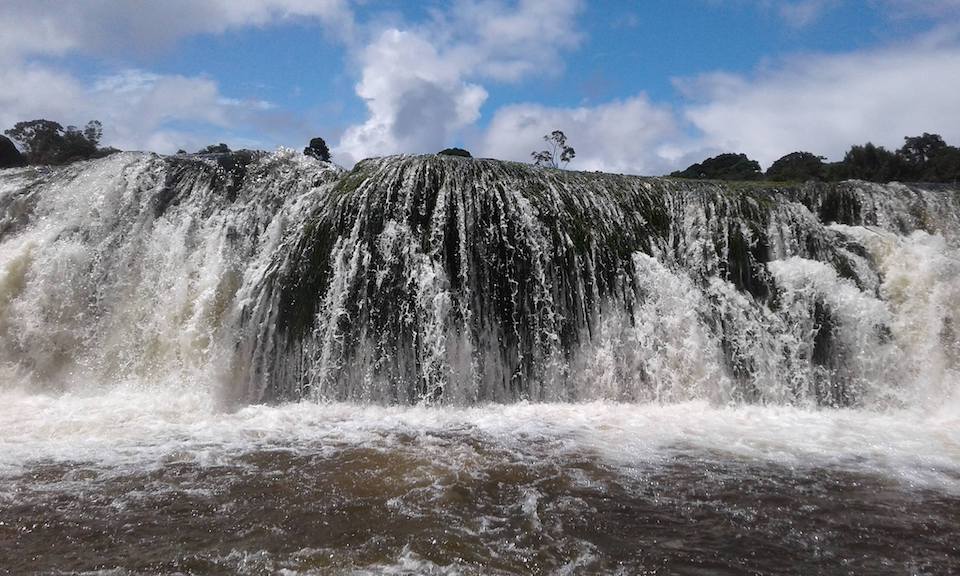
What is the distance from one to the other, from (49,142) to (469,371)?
75.5 feet

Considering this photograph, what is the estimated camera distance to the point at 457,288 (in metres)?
9.33

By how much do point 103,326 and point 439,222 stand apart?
199 inches

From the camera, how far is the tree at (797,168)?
20.4 meters

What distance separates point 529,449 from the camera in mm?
6551

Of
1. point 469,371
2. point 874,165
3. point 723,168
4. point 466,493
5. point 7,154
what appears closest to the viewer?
point 466,493

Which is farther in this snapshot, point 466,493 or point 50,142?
point 50,142

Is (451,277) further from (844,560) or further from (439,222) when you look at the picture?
(844,560)

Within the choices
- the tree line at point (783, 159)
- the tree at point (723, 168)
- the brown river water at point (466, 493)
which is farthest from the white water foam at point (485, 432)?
the tree at point (723, 168)

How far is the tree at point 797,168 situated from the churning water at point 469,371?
892 centimetres

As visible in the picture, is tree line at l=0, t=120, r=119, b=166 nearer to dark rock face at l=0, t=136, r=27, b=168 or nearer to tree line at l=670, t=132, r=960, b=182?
dark rock face at l=0, t=136, r=27, b=168

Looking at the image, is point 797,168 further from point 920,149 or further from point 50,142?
point 50,142

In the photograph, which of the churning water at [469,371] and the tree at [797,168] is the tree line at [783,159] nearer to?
the tree at [797,168]

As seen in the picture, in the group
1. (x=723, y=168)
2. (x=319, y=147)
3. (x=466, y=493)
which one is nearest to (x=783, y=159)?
(x=723, y=168)

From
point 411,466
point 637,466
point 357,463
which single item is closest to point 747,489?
point 637,466
